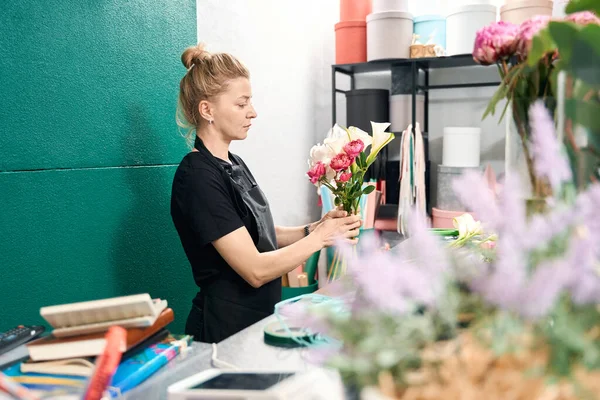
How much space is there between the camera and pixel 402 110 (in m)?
4.01

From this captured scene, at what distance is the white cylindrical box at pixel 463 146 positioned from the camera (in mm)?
3785

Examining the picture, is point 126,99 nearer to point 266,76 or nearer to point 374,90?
point 266,76

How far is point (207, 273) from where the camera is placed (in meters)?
1.95

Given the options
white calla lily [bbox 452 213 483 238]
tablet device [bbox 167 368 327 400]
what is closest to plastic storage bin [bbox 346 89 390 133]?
white calla lily [bbox 452 213 483 238]

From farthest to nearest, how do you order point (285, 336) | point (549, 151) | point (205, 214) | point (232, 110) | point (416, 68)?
point (416, 68)
point (232, 110)
point (205, 214)
point (285, 336)
point (549, 151)

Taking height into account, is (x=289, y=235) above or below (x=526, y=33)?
below

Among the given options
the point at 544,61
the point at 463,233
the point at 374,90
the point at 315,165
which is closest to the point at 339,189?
the point at 315,165

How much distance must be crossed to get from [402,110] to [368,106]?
246 mm

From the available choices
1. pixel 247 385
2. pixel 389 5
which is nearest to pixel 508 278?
pixel 247 385

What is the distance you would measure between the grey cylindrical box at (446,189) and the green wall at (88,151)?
1.98 meters

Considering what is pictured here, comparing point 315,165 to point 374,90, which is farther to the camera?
point 374,90

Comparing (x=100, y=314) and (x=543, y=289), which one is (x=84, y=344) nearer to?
(x=100, y=314)

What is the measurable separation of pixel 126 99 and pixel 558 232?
1905mm

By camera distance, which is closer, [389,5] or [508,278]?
[508,278]
